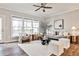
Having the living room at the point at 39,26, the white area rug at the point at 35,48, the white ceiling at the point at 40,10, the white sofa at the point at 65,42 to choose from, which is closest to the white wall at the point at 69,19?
the living room at the point at 39,26

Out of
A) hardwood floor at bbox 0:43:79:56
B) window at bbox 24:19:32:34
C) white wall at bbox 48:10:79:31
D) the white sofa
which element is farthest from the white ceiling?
hardwood floor at bbox 0:43:79:56

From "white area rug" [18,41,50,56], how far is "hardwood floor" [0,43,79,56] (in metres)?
0.10

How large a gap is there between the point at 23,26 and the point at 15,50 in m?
0.56

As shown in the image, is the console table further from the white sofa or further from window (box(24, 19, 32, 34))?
window (box(24, 19, 32, 34))

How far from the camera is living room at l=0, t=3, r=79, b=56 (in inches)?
81.3

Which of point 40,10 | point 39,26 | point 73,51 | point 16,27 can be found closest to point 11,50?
point 16,27

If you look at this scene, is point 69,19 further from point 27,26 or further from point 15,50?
point 15,50

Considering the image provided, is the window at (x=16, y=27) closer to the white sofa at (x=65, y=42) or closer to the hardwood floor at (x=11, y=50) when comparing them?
the hardwood floor at (x=11, y=50)

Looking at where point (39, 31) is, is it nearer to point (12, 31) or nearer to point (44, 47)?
point (44, 47)

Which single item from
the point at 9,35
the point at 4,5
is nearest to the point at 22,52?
the point at 9,35

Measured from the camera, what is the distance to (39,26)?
219 cm

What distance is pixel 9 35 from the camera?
2.08 metres

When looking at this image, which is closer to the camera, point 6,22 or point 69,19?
point 6,22

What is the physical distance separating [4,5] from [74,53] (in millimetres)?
1821
